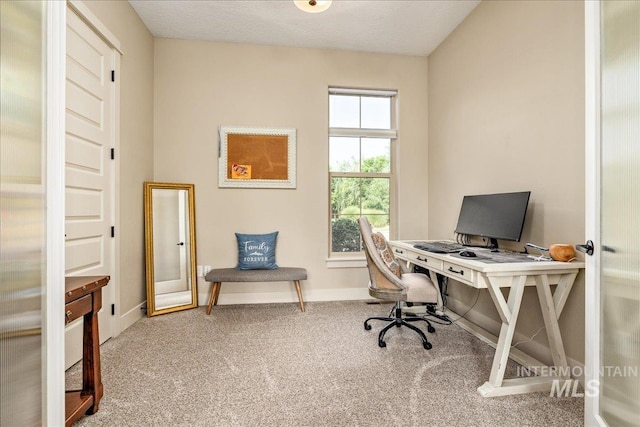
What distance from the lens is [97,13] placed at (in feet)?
8.35

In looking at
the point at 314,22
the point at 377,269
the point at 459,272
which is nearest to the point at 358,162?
the point at 314,22

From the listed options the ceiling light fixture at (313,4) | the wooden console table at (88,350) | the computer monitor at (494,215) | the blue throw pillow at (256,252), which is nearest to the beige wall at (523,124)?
the computer monitor at (494,215)

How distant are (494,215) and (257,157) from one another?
2.62 m

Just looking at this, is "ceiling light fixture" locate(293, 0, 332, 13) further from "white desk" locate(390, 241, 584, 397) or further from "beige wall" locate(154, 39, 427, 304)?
"white desk" locate(390, 241, 584, 397)

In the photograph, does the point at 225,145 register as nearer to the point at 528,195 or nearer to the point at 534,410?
the point at 528,195

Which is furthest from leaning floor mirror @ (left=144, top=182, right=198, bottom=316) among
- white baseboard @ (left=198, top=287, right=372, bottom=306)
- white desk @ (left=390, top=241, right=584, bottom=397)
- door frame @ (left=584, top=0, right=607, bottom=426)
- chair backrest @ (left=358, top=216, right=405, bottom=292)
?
door frame @ (left=584, top=0, right=607, bottom=426)

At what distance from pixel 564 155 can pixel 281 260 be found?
2922 millimetres

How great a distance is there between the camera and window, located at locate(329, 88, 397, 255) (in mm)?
4094

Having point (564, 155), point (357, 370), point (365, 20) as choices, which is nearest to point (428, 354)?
point (357, 370)

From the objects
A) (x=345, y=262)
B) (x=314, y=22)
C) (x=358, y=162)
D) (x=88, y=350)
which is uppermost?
(x=314, y=22)

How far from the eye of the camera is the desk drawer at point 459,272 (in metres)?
2.05

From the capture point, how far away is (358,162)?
163 inches

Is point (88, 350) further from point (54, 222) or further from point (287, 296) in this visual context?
point (287, 296)

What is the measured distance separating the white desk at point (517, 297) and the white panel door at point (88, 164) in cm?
281
